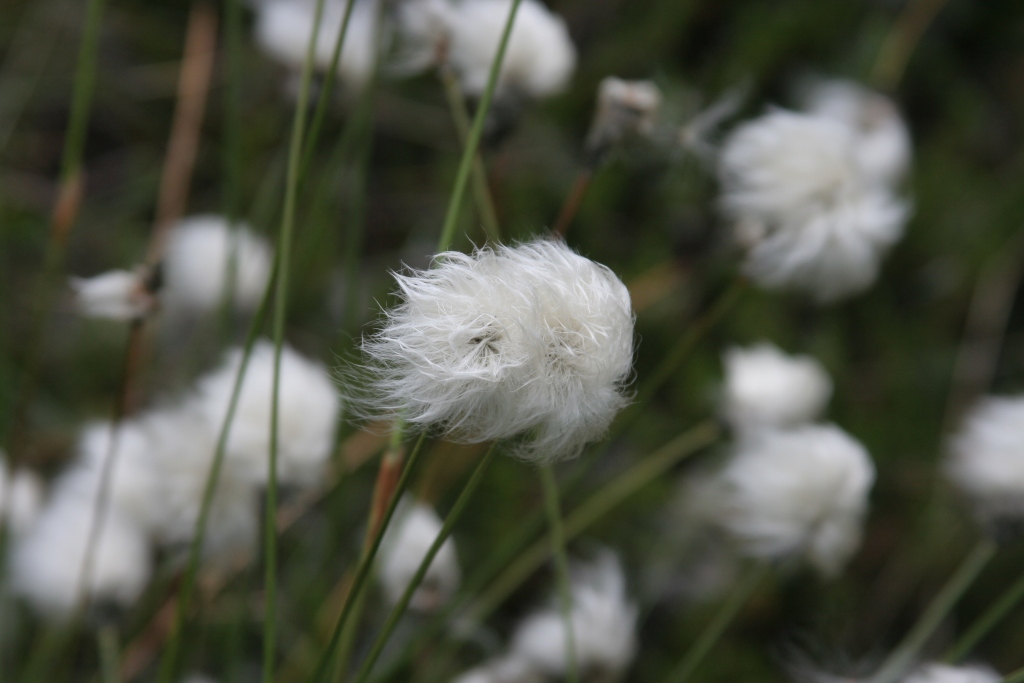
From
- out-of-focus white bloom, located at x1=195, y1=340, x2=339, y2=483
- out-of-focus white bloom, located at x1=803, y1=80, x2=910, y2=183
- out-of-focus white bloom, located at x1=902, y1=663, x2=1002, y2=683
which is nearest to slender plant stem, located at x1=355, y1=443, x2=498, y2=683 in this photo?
out-of-focus white bloom, located at x1=195, y1=340, x2=339, y2=483

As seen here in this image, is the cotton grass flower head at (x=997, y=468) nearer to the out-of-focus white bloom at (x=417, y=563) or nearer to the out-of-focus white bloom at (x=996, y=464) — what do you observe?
the out-of-focus white bloom at (x=996, y=464)

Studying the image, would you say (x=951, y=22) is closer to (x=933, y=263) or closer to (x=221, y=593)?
(x=933, y=263)

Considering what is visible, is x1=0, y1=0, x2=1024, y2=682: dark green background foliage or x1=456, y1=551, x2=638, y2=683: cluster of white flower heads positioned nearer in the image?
x1=456, y1=551, x2=638, y2=683: cluster of white flower heads

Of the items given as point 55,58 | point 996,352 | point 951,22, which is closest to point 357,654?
point 996,352

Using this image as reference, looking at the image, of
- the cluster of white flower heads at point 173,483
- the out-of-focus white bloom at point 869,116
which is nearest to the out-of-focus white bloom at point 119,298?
the cluster of white flower heads at point 173,483

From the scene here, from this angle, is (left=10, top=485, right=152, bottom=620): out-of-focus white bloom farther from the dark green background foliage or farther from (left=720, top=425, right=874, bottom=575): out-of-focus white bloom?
(left=720, top=425, right=874, bottom=575): out-of-focus white bloom
